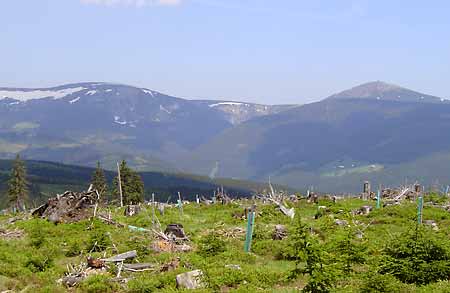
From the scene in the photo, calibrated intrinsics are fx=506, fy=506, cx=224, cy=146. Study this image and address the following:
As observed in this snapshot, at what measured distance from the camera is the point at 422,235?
16.2m

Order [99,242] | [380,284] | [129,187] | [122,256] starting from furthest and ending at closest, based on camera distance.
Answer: [129,187]
[99,242]
[122,256]
[380,284]

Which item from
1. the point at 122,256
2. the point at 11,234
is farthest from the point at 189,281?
the point at 11,234

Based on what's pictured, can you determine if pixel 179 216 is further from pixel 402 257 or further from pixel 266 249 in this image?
pixel 402 257

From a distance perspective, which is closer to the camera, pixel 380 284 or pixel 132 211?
pixel 380 284

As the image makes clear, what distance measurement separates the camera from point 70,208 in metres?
34.8

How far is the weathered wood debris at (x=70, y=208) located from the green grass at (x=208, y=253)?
137cm

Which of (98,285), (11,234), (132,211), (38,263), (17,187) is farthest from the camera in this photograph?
(17,187)

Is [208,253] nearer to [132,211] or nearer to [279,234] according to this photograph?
[279,234]

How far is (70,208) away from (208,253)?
15.9m

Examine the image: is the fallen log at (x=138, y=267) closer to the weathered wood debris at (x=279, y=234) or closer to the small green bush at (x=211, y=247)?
the small green bush at (x=211, y=247)

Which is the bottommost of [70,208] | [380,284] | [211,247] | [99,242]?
[70,208]

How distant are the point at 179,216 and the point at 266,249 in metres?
14.5

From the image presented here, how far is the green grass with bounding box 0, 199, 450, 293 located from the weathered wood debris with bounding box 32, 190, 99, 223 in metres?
1.37

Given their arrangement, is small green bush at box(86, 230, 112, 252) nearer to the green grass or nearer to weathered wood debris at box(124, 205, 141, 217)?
the green grass
